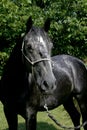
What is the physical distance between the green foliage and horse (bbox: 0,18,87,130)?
7.62 meters

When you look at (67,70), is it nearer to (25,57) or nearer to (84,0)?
(25,57)

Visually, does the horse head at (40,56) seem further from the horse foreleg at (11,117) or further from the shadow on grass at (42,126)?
the shadow on grass at (42,126)

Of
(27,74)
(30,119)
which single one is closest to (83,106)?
(30,119)

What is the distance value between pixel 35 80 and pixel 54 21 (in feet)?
38.4

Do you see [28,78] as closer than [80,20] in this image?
Yes

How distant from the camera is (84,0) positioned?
49.6 ft

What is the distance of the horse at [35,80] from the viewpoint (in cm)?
351

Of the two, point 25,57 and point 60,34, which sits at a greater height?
point 25,57

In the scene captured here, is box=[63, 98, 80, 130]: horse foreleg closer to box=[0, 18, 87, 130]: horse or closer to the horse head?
box=[0, 18, 87, 130]: horse

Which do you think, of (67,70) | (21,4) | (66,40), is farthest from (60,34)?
(67,70)

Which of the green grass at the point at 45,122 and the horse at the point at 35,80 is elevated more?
the horse at the point at 35,80

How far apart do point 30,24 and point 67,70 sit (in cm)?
190

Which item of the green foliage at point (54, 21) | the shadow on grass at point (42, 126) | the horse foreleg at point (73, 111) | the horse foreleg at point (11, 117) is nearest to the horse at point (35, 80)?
the horse foreleg at point (11, 117)

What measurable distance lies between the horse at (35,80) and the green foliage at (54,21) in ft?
25.0
